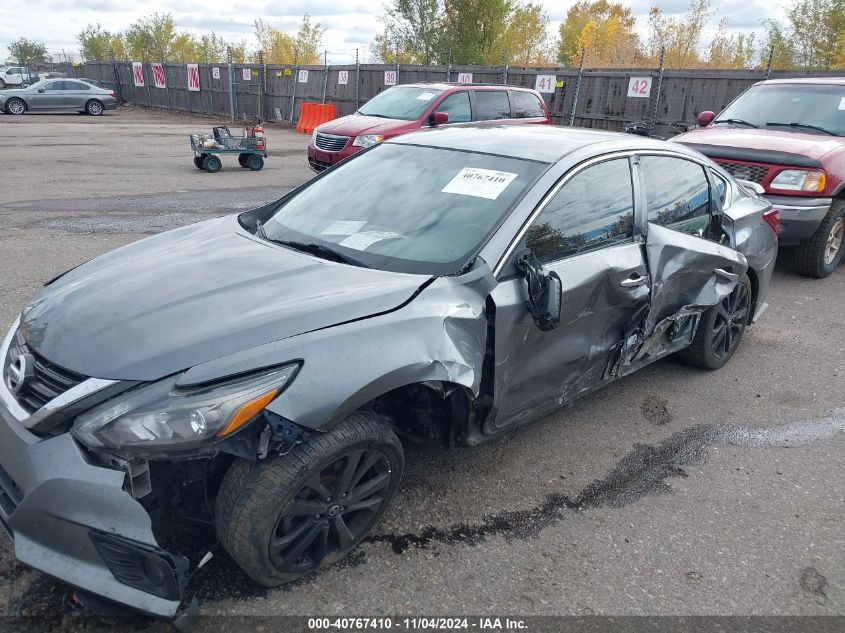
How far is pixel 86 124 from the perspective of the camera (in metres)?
21.7

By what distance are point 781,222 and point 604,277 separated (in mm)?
4186

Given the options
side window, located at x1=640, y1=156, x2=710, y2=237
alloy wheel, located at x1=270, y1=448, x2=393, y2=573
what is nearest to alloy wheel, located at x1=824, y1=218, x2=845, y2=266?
side window, located at x1=640, y1=156, x2=710, y2=237

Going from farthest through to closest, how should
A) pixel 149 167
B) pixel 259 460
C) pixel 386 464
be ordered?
1. pixel 149 167
2. pixel 386 464
3. pixel 259 460

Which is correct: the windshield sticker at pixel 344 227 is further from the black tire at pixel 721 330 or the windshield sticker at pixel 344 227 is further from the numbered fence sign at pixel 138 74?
the numbered fence sign at pixel 138 74

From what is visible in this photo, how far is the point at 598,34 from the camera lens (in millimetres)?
52781

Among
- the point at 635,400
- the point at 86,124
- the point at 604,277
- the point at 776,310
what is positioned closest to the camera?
the point at 604,277

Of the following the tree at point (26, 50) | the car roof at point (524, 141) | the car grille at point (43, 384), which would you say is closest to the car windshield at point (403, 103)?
the car roof at point (524, 141)

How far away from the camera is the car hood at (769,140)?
6566 millimetres

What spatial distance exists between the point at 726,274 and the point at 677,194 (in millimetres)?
652

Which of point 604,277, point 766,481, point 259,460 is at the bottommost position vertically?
point 766,481

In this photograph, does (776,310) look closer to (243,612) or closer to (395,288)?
(395,288)

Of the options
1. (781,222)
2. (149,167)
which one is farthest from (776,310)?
(149,167)

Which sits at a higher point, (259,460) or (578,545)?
(259,460)

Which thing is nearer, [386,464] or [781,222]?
[386,464]
